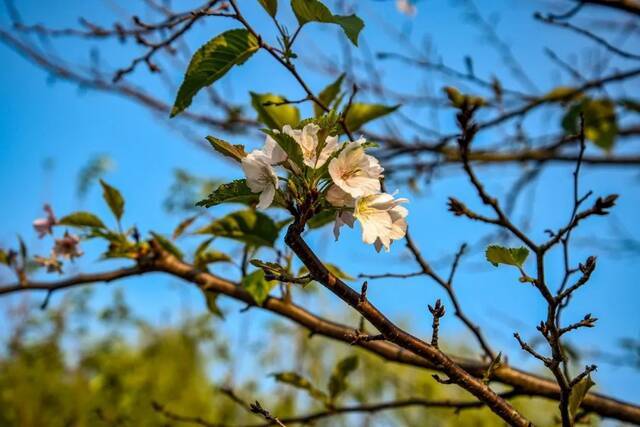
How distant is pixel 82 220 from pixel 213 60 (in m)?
0.42

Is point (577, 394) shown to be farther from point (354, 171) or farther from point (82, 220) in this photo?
point (82, 220)

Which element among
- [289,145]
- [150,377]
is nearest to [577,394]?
[289,145]

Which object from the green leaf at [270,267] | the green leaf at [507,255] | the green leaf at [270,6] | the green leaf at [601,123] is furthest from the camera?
the green leaf at [601,123]

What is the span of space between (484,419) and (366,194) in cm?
362

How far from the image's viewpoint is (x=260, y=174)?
16.9 inches

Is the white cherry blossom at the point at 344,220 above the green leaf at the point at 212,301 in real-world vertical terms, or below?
below

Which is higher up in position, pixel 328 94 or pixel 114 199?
pixel 328 94

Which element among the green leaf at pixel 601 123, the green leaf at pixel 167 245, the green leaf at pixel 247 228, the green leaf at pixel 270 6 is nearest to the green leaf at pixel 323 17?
the green leaf at pixel 270 6

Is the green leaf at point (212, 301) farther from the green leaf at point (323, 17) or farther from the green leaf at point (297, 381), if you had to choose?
the green leaf at point (323, 17)

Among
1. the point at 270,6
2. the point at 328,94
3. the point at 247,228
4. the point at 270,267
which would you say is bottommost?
the point at 270,267

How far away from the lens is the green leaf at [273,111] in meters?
0.85

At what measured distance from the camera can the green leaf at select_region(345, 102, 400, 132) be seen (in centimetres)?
86

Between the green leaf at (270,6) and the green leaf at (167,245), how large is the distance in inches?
16.2

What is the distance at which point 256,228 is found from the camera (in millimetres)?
833
